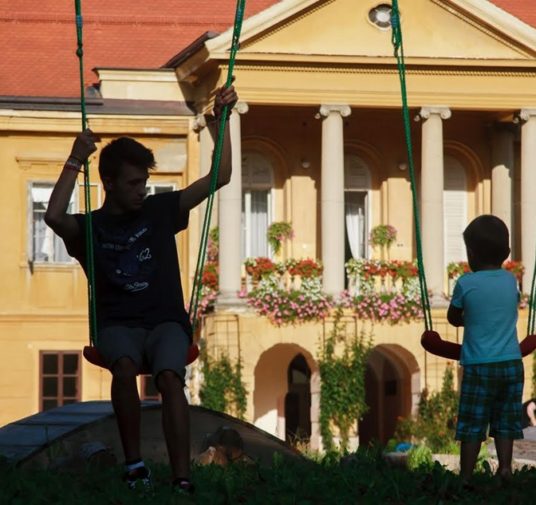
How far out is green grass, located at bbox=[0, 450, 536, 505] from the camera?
9.70 metres

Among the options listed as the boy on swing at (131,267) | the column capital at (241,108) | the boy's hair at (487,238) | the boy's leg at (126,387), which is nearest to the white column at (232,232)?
the column capital at (241,108)

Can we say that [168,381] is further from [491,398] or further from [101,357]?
[491,398]

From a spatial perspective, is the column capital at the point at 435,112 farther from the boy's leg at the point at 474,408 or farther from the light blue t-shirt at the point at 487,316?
the boy's leg at the point at 474,408

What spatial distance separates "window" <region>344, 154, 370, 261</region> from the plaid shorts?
1050 inches

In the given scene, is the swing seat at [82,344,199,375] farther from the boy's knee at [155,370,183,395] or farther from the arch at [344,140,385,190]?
the arch at [344,140,385,190]

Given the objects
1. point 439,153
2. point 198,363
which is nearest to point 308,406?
point 198,363

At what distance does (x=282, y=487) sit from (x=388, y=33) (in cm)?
2650

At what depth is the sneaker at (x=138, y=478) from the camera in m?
10.0

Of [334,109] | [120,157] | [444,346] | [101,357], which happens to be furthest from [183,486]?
[334,109]

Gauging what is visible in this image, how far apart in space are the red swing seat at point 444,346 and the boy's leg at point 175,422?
202 cm

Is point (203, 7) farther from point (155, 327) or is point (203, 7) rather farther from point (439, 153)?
point (155, 327)

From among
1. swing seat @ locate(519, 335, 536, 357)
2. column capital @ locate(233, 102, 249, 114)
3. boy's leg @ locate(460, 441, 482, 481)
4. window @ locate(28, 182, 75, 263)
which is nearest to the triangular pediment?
column capital @ locate(233, 102, 249, 114)

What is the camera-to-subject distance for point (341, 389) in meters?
34.9

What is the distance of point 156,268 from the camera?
10.7 meters
